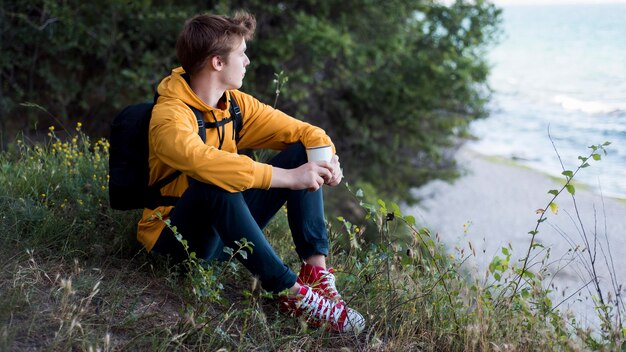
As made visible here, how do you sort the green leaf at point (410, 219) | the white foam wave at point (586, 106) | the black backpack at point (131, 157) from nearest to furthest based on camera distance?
1. the green leaf at point (410, 219)
2. the black backpack at point (131, 157)
3. the white foam wave at point (586, 106)

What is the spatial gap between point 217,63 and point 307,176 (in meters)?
0.64

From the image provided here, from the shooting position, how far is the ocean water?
817cm

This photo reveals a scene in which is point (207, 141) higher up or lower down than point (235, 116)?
lower down

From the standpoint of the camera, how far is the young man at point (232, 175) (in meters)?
2.87

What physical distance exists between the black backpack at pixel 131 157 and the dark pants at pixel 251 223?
21 cm

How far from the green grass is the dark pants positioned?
105 mm

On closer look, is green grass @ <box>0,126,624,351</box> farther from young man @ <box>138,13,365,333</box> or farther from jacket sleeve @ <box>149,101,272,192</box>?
jacket sleeve @ <box>149,101,272,192</box>

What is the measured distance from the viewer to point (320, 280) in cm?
314

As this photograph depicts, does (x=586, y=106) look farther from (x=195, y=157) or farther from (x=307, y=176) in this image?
(x=195, y=157)

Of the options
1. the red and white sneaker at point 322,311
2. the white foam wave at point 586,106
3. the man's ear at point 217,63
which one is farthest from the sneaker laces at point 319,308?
the white foam wave at point 586,106

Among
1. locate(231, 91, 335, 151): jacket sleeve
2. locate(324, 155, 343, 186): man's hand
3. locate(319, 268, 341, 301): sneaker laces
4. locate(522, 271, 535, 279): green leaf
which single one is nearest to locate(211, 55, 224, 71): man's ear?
locate(231, 91, 335, 151): jacket sleeve

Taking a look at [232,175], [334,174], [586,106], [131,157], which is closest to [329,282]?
[334,174]

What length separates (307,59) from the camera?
28.9 ft

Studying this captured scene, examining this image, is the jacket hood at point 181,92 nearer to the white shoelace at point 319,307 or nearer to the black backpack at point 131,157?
the black backpack at point 131,157
